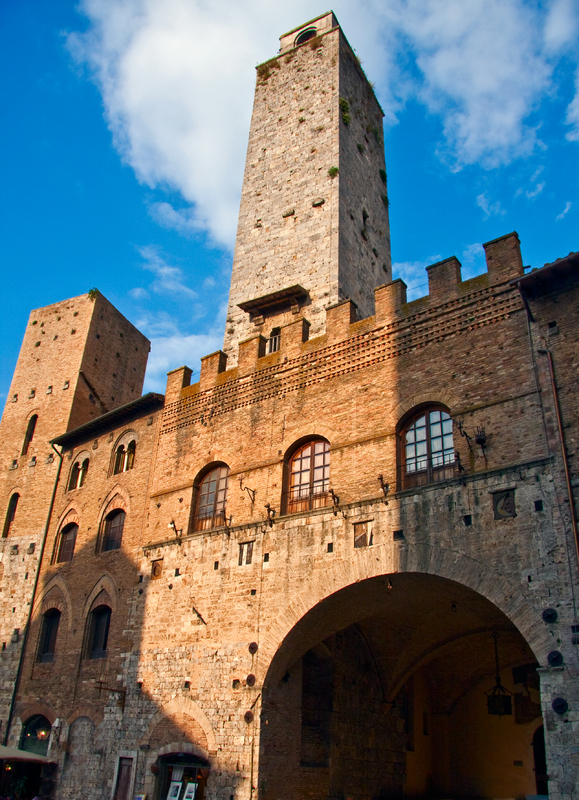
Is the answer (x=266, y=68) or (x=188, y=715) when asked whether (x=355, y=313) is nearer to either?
(x=188, y=715)

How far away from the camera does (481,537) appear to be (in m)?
10.0

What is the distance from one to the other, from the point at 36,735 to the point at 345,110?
18.4m

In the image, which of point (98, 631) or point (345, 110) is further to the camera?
point (345, 110)

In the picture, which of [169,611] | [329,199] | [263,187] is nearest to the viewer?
[169,611]

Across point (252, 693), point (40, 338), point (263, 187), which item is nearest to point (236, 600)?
point (252, 693)

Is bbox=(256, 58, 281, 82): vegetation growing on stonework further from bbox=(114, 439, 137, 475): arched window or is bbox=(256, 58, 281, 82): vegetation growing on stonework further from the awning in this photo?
the awning

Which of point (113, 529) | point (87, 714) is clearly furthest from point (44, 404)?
point (87, 714)

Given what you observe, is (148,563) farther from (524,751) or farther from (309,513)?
(524,751)

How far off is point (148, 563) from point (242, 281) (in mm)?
8085

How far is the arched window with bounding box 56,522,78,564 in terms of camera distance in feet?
57.9

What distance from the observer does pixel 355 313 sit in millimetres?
13969

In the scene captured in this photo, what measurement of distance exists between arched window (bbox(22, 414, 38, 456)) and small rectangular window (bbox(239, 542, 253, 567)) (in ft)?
34.7

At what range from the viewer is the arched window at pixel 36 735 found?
1541cm

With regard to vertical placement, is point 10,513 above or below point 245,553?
above
